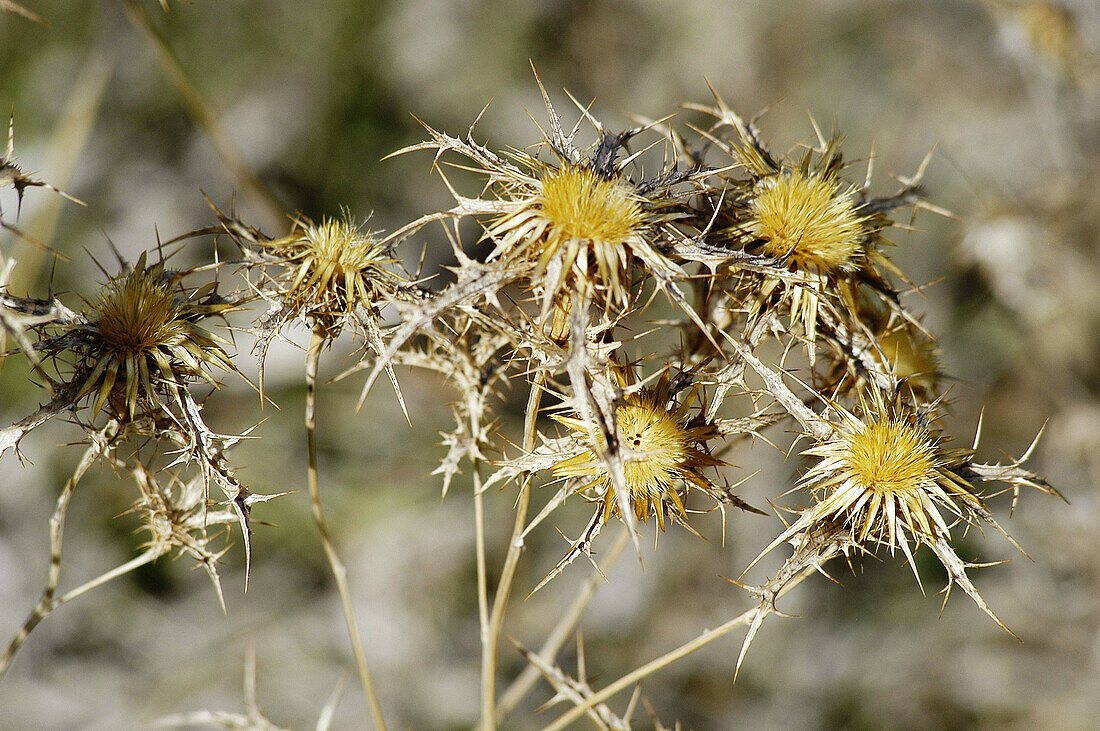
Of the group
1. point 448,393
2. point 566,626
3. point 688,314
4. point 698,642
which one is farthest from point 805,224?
point 448,393

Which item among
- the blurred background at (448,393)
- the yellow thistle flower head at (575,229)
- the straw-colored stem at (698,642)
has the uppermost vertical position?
the blurred background at (448,393)

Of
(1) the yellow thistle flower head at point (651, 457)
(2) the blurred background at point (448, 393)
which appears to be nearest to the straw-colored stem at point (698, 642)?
(1) the yellow thistle flower head at point (651, 457)

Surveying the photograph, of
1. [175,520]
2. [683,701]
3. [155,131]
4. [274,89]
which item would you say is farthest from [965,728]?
[155,131]

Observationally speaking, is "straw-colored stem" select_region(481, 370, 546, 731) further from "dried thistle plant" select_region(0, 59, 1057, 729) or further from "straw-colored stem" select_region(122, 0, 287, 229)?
"straw-colored stem" select_region(122, 0, 287, 229)

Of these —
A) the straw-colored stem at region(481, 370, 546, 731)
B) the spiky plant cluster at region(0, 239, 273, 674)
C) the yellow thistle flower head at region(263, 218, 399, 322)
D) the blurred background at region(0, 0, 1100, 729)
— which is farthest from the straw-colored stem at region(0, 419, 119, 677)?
the blurred background at region(0, 0, 1100, 729)

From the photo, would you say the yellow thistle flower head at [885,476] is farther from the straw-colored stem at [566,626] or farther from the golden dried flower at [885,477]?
the straw-colored stem at [566,626]
